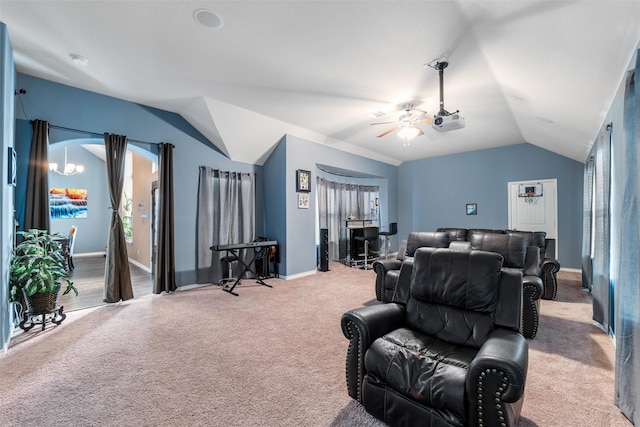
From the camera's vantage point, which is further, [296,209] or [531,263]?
[296,209]

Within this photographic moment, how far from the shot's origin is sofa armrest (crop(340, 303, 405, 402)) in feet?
5.91

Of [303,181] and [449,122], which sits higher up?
[449,122]

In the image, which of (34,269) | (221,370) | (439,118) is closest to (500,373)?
(221,370)

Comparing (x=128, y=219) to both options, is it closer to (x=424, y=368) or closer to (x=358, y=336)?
(x=358, y=336)

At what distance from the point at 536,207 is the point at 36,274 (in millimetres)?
8976

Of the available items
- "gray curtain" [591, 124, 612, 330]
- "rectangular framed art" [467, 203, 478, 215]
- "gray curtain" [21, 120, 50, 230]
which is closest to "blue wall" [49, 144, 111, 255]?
"gray curtain" [21, 120, 50, 230]

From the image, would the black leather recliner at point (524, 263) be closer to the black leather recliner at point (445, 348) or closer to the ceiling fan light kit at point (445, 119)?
the black leather recliner at point (445, 348)

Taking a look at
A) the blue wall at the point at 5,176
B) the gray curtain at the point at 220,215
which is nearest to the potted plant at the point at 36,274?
the blue wall at the point at 5,176

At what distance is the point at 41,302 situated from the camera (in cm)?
314

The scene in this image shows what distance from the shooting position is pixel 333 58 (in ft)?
10.1

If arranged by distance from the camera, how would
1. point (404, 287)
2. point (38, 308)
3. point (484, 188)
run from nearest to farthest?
point (404, 287), point (38, 308), point (484, 188)

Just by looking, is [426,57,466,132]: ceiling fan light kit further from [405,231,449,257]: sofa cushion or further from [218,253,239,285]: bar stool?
[218,253,239,285]: bar stool

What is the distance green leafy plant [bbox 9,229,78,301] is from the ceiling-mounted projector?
478 cm

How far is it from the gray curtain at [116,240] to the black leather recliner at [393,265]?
12.0 feet
